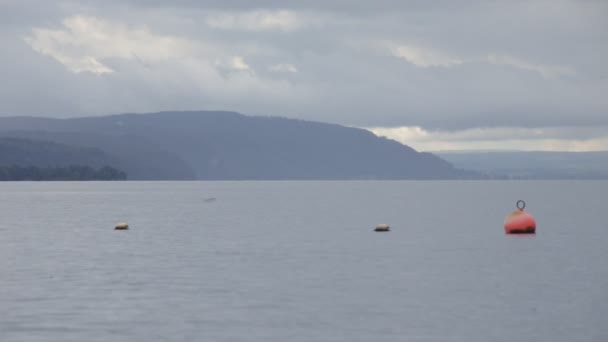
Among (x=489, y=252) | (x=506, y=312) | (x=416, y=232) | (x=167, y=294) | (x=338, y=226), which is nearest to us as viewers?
(x=506, y=312)

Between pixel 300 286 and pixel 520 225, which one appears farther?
pixel 520 225

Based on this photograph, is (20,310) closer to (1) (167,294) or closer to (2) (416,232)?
(1) (167,294)

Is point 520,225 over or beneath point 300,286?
over

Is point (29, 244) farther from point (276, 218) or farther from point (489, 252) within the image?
point (276, 218)

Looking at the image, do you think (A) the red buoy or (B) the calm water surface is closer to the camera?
(B) the calm water surface

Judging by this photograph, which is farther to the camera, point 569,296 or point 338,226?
point 338,226

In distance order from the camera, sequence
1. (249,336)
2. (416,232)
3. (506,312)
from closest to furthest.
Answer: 1. (249,336)
2. (506,312)
3. (416,232)

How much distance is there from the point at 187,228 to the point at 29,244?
26982 millimetres

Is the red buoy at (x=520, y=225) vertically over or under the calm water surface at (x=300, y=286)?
over

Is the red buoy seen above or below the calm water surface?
above

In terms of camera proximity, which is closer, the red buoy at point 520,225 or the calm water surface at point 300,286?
the calm water surface at point 300,286

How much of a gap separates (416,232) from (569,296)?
52.2 meters

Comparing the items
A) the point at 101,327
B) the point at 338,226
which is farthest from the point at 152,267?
the point at 338,226

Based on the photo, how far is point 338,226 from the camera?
4444 inches
